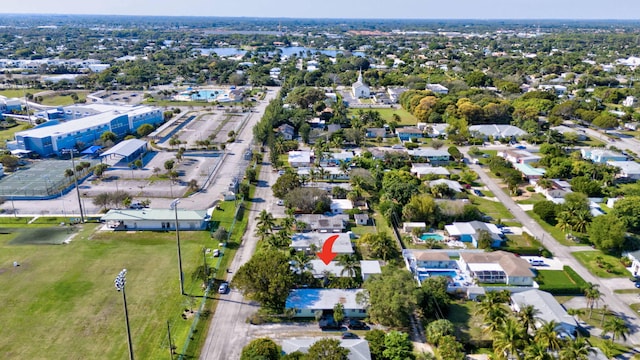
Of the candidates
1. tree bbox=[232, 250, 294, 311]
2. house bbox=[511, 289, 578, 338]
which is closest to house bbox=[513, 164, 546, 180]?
house bbox=[511, 289, 578, 338]

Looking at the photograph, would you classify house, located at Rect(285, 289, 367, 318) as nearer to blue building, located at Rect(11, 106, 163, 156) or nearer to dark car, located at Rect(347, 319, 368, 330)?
dark car, located at Rect(347, 319, 368, 330)

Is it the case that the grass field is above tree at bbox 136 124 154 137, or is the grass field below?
below

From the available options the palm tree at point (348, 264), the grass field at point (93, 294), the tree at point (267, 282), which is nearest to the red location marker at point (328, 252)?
the palm tree at point (348, 264)

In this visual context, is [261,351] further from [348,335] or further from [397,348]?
[397,348]

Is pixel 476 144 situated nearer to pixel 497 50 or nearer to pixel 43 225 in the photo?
pixel 43 225

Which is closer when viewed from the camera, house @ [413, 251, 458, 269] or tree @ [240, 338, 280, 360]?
tree @ [240, 338, 280, 360]

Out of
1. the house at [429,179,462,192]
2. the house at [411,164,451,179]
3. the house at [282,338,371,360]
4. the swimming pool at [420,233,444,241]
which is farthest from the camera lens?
the house at [411,164,451,179]
